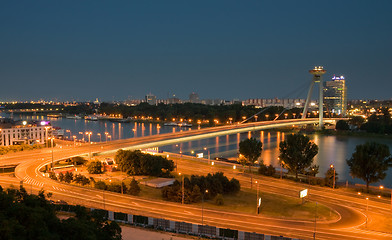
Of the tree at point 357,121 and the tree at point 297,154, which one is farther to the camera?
the tree at point 357,121

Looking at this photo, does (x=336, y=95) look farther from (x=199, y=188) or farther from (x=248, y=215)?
(x=248, y=215)

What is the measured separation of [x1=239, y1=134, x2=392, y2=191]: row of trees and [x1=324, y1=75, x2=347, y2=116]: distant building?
310ft

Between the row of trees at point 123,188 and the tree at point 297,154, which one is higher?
the tree at point 297,154

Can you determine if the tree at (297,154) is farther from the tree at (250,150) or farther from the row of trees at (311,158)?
the tree at (250,150)

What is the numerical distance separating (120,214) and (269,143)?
31394mm

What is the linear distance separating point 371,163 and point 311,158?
4071mm

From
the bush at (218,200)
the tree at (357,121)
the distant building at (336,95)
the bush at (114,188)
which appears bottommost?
the bush at (218,200)

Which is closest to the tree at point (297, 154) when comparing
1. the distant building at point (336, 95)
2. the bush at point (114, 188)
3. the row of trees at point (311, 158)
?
the row of trees at point (311, 158)

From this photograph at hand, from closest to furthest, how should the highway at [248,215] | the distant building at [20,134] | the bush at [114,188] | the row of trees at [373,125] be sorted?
1. the highway at [248,215]
2. the bush at [114,188]
3. the distant building at [20,134]
4. the row of trees at [373,125]

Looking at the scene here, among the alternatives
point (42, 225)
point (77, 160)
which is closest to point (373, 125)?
point (77, 160)

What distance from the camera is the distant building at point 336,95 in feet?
365

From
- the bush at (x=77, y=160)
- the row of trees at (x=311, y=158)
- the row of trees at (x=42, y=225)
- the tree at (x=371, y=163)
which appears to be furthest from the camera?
the bush at (x=77, y=160)

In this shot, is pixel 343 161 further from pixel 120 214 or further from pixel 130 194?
pixel 120 214

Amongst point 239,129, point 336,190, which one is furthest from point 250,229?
point 239,129
